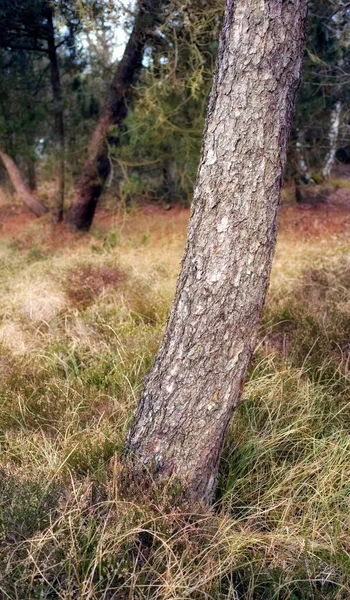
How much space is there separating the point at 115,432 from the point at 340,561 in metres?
1.27

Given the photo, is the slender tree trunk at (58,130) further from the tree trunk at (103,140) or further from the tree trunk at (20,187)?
the tree trunk at (20,187)

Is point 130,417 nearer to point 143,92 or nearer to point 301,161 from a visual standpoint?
point 143,92

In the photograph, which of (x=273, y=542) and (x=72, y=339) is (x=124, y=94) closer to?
(x=72, y=339)

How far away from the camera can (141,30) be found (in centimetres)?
692

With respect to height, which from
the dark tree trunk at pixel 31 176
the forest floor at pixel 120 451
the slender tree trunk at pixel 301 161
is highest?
the slender tree trunk at pixel 301 161

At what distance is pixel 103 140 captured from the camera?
28.7 feet

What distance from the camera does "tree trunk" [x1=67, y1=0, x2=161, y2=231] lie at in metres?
8.41

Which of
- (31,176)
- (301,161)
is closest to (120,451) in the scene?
(301,161)

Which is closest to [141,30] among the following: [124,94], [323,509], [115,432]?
[124,94]

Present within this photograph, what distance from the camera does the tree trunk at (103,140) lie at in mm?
8406

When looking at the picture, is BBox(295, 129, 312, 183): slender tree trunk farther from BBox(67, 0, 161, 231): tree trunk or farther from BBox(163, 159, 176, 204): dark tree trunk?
BBox(67, 0, 161, 231): tree trunk

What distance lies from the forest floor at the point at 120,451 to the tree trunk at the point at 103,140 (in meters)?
4.26

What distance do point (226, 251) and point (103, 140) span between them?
24.3 feet

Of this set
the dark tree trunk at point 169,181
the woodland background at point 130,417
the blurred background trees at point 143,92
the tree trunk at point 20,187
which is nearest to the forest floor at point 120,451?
the woodland background at point 130,417
